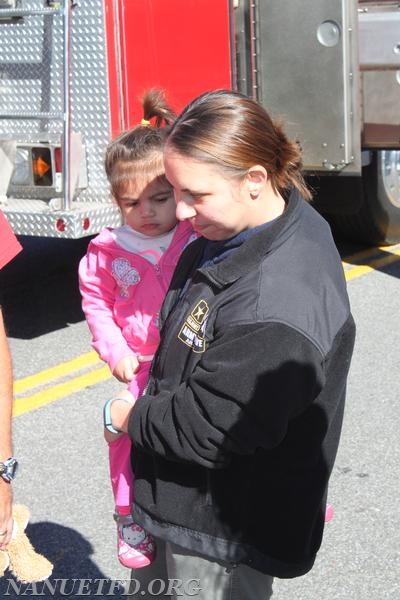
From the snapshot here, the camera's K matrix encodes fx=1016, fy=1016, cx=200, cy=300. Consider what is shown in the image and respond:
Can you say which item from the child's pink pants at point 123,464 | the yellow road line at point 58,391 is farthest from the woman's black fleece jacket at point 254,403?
the yellow road line at point 58,391

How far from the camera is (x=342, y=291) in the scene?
2.01 meters

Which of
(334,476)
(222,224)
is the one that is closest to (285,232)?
(222,224)

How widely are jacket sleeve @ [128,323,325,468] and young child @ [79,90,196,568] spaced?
1.78 feet

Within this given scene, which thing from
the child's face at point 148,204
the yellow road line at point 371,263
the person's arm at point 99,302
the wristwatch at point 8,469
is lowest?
the yellow road line at point 371,263

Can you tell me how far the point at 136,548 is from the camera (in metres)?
2.37

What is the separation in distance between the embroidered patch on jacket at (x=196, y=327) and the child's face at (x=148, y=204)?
25.6 inches

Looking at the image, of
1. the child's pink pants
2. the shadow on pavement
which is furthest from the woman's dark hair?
the shadow on pavement

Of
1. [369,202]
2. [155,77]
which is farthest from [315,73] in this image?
[369,202]

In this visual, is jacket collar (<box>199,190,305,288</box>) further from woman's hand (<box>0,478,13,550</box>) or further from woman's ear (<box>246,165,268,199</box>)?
woman's hand (<box>0,478,13,550</box>)

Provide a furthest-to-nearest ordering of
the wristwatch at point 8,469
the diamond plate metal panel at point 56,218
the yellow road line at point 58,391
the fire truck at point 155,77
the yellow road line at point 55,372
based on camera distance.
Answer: the fire truck at point 155,77
the diamond plate metal panel at point 56,218
the yellow road line at point 55,372
the yellow road line at point 58,391
the wristwatch at point 8,469

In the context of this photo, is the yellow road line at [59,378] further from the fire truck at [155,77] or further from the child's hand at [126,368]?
the child's hand at [126,368]

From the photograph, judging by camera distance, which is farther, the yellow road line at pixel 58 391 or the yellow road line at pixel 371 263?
the yellow road line at pixel 371 263

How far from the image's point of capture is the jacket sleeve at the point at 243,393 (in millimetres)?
1853

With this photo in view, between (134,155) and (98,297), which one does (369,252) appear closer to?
(98,297)
